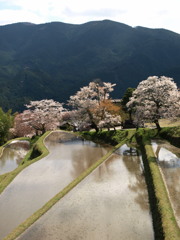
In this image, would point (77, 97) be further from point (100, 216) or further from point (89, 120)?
point (100, 216)

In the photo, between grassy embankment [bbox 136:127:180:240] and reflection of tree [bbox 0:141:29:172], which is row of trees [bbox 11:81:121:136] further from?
grassy embankment [bbox 136:127:180:240]

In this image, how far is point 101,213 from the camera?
1439 cm

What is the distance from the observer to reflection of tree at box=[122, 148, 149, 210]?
15758 mm

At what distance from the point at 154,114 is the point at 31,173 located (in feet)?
63.4

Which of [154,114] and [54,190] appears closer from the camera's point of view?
[54,190]

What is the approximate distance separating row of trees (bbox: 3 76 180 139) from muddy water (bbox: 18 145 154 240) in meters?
16.3

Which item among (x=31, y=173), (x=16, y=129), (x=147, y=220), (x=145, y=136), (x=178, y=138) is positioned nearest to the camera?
(x=147, y=220)

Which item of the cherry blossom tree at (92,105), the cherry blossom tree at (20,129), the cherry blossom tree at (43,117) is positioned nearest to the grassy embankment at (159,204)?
the cherry blossom tree at (92,105)

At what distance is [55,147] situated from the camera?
37750 millimetres

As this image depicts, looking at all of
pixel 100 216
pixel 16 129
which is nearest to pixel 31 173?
pixel 100 216

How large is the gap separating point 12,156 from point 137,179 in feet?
92.1

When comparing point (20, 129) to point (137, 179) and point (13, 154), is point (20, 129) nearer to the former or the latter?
point (13, 154)

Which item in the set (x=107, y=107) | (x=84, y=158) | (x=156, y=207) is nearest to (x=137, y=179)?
(x=156, y=207)

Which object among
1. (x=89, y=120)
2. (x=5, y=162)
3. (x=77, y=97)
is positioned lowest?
(x=5, y=162)
